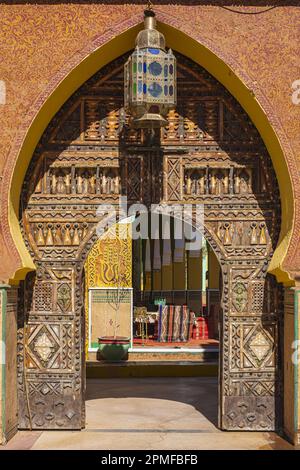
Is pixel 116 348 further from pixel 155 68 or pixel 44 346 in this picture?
pixel 155 68

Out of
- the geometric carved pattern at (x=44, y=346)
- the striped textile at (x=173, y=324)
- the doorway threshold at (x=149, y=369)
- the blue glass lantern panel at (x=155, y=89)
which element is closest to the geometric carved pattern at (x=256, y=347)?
the geometric carved pattern at (x=44, y=346)

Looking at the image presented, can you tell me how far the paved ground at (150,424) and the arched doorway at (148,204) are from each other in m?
0.22

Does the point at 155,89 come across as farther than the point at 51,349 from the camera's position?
No

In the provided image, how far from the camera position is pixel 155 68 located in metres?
5.58

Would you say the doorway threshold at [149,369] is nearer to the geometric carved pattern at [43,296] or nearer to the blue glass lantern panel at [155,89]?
the geometric carved pattern at [43,296]

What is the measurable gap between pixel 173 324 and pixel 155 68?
21.8 ft

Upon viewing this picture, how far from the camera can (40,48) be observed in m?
5.79

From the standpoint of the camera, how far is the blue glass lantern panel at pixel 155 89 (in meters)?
5.55

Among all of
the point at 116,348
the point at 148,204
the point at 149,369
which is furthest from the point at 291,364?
the point at 116,348

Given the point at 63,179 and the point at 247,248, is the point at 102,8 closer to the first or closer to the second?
the point at 63,179

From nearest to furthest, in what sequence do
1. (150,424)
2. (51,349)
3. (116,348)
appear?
(51,349) < (150,424) < (116,348)

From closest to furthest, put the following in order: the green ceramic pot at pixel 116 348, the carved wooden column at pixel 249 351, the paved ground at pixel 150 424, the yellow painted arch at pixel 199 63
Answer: the paved ground at pixel 150 424 → the yellow painted arch at pixel 199 63 → the carved wooden column at pixel 249 351 → the green ceramic pot at pixel 116 348

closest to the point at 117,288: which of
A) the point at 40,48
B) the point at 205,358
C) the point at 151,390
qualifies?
the point at 205,358

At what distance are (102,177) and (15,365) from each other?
1.71m
